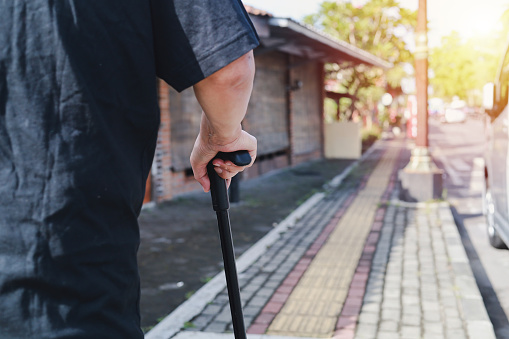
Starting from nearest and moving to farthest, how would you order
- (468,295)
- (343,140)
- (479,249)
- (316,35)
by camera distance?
(468,295), (479,249), (316,35), (343,140)

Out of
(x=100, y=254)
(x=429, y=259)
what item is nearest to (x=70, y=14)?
(x=100, y=254)

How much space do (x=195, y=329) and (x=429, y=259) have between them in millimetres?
2839

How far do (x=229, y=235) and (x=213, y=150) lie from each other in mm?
236

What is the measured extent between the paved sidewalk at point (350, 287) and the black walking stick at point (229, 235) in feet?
7.52

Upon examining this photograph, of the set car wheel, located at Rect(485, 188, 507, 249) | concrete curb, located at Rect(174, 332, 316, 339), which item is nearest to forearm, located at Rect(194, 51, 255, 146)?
concrete curb, located at Rect(174, 332, 316, 339)

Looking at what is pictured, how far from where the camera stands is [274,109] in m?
15.1

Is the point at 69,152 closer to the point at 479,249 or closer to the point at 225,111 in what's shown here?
the point at 225,111

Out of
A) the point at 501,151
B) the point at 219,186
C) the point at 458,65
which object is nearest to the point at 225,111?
the point at 219,186

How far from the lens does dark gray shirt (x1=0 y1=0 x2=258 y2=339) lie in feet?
3.67

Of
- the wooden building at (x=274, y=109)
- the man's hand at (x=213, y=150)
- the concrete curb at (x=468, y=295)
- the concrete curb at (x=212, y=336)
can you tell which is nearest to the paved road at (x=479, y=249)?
the concrete curb at (x=468, y=295)

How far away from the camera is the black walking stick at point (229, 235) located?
155cm

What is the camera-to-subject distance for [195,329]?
394 centimetres

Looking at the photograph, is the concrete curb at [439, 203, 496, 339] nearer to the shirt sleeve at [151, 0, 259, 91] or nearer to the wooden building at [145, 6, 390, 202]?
the shirt sleeve at [151, 0, 259, 91]

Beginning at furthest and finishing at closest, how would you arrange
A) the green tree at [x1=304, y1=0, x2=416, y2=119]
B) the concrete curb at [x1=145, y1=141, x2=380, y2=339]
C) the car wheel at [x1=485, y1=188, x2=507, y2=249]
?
the green tree at [x1=304, y1=0, x2=416, y2=119], the car wheel at [x1=485, y1=188, x2=507, y2=249], the concrete curb at [x1=145, y1=141, x2=380, y2=339]
